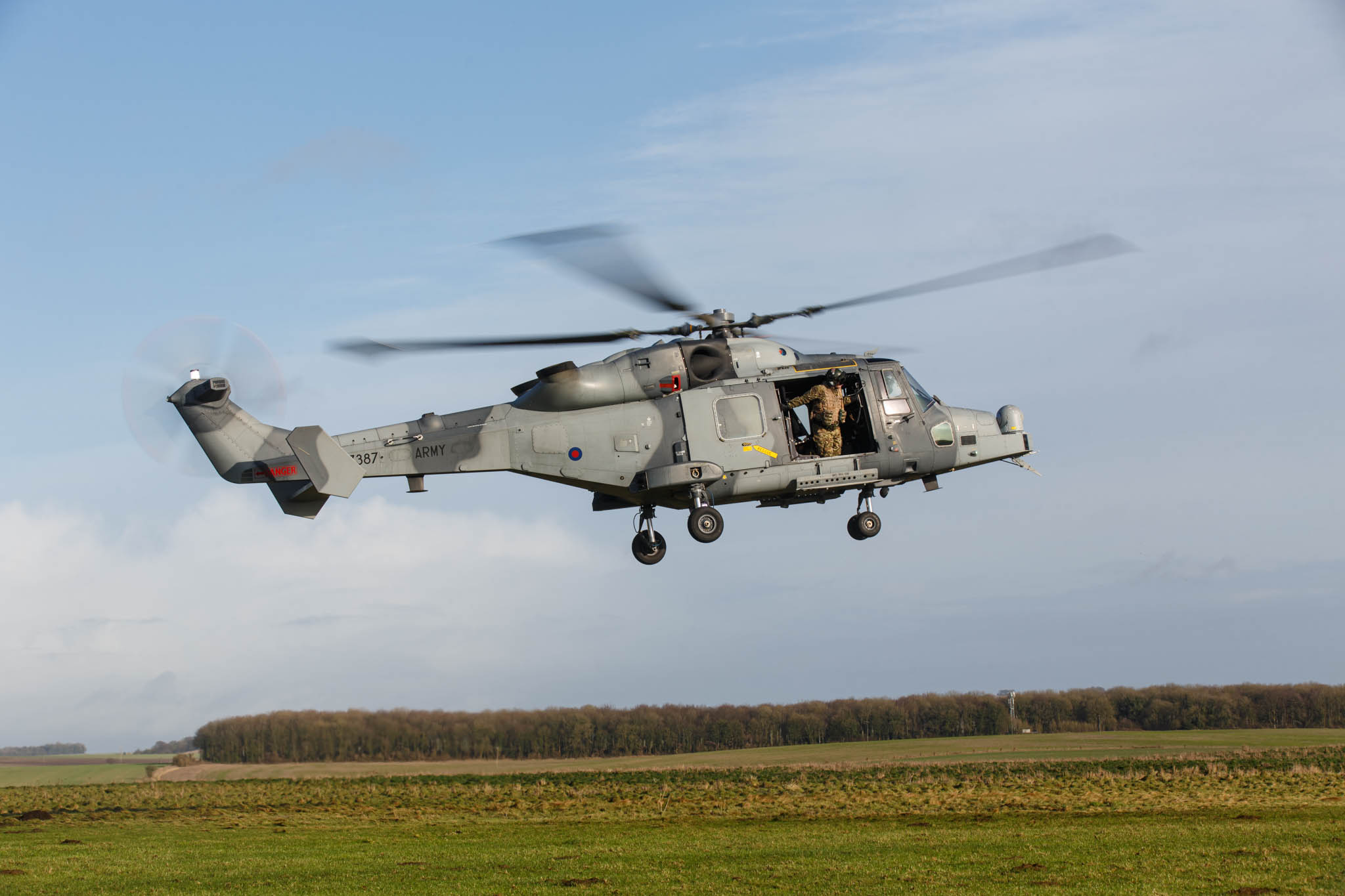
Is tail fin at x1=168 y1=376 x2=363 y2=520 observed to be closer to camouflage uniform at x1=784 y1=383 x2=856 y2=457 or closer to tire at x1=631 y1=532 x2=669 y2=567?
tire at x1=631 y1=532 x2=669 y2=567

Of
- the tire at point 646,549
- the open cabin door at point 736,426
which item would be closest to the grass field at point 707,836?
the tire at point 646,549

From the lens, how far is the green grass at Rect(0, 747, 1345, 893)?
20641mm

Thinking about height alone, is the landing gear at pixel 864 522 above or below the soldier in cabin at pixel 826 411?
below

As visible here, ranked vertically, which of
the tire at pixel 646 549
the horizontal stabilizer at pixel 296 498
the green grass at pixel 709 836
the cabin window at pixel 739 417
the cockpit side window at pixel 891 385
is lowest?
the green grass at pixel 709 836

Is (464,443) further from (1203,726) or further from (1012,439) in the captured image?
(1203,726)

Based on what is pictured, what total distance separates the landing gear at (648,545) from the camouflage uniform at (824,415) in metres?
3.43

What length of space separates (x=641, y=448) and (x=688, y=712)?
2779 inches

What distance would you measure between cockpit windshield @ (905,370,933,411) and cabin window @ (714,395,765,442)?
132 inches

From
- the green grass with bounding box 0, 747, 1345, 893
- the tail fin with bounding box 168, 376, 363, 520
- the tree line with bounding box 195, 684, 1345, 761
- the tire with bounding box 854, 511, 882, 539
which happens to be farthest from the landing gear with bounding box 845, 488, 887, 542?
the tree line with bounding box 195, 684, 1345, 761

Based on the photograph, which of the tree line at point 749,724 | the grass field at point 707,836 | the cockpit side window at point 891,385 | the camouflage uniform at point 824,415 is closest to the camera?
the grass field at point 707,836

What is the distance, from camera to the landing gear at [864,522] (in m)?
22.8

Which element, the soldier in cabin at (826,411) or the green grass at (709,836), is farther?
the soldier in cabin at (826,411)

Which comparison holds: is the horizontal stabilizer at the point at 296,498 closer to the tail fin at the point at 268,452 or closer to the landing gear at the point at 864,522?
the tail fin at the point at 268,452

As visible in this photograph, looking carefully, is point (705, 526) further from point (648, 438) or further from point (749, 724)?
point (749, 724)
